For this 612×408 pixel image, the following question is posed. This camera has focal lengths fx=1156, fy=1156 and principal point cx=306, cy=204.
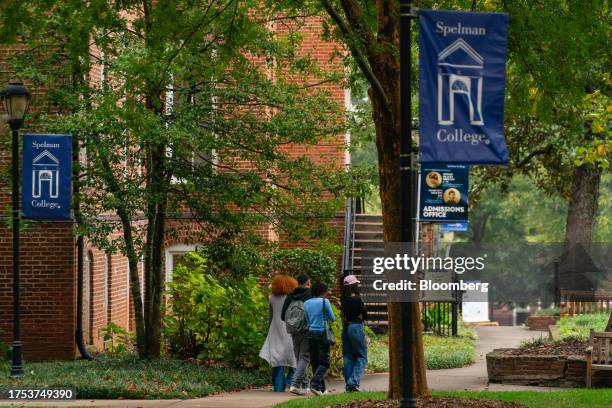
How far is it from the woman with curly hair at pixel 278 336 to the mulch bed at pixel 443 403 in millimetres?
3706

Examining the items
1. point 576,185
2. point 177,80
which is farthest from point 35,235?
point 576,185

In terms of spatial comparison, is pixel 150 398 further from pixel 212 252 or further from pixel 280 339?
pixel 212 252

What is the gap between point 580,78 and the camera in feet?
48.7

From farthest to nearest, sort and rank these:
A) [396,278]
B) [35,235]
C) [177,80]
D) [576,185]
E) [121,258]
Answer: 1. [576,185]
2. [121,258]
3. [35,235]
4. [177,80]
5. [396,278]

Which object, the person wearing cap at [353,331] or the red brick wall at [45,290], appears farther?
the red brick wall at [45,290]

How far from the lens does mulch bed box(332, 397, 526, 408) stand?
40.4ft

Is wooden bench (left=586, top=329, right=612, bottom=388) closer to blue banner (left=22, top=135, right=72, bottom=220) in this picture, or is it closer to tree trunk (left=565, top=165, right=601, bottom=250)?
blue banner (left=22, top=135, right=72, bottom=220)

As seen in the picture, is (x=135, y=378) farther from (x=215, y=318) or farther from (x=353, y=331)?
(x=353, y=331)

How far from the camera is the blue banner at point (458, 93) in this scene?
9.39 meters

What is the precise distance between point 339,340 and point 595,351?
14.7 feet

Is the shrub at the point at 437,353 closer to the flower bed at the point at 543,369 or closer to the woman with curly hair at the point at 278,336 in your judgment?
the flower bed at the point at 543,369

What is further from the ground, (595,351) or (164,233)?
(164,233)

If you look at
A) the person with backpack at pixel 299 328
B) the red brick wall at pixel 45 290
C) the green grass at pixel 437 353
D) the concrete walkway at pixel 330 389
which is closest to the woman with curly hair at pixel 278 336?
the person with backpack at pixel 299 328

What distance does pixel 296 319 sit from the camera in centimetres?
1623
